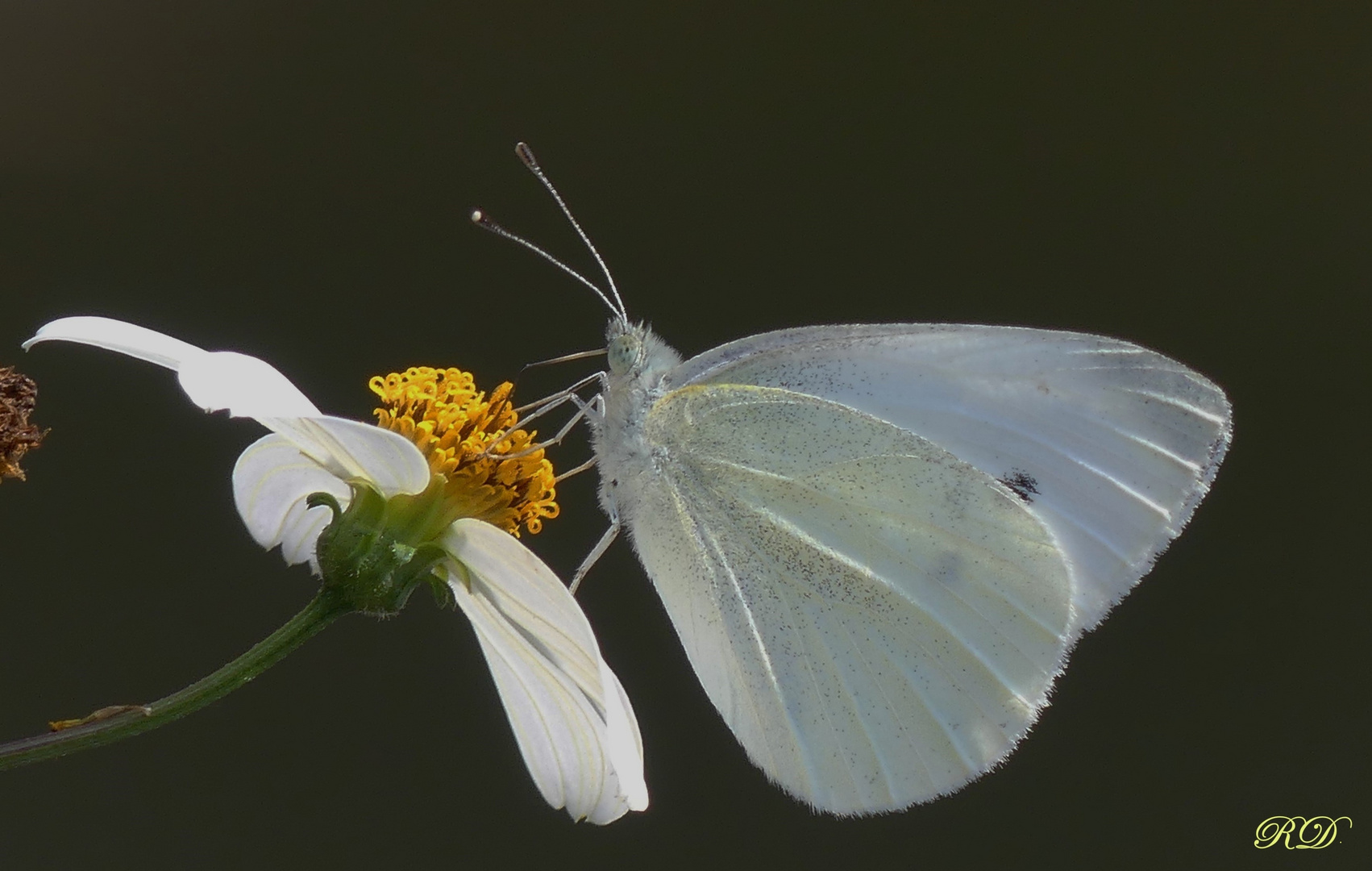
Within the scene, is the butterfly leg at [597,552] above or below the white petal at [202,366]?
above

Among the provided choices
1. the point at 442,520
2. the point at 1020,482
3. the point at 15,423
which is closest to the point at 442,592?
the point at 442,520

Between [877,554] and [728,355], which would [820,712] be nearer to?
[877,554]

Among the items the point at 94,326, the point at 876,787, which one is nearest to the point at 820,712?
the point at 876,787

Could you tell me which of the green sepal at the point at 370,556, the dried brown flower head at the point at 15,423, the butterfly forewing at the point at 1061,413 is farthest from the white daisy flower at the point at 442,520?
the butterfly forewing at the point at 1061,413

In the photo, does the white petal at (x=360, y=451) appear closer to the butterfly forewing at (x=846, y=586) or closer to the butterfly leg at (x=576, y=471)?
the butterfly leg at (x=576, y=471)

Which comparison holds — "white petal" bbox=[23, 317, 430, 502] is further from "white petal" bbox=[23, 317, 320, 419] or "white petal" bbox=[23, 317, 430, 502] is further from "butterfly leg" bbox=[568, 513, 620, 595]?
"butterfly leg" bbox=[568, 513, 620, 595]

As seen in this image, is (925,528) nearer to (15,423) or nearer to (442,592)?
(442,592)
